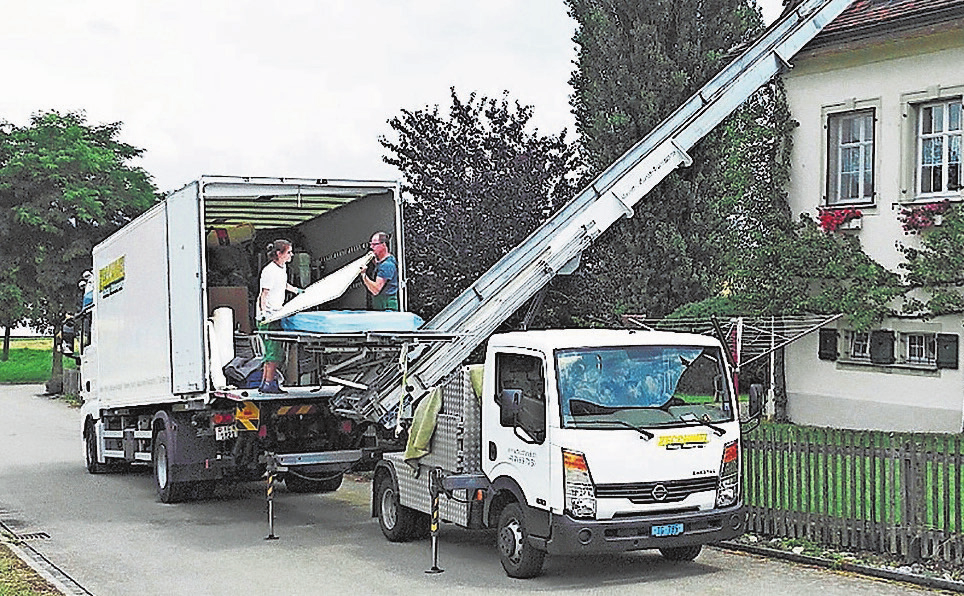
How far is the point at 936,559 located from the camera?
1111 centimetres

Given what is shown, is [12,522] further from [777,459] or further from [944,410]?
[944,410]

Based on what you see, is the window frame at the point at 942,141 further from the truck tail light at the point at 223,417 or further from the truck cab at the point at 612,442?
the truck tail light at the point at 223,417

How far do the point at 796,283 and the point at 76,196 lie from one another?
90.0 feet

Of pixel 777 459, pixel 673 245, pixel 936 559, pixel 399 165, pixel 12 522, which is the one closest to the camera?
pixel 936 559

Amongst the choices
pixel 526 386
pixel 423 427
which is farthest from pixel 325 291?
pixel 526 386

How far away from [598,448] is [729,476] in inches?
51.9

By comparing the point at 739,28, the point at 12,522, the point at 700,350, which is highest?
the point at 739,28

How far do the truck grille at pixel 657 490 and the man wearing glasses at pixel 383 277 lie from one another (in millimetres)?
5760

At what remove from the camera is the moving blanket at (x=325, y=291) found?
48.0ft

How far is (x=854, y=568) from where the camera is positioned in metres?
11.4

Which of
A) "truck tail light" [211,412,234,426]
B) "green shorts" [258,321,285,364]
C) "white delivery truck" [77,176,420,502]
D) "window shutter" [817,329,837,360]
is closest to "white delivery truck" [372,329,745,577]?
"white delivery truck" [77,176,420,502]

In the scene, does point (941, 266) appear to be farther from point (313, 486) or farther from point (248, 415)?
point (248, 415)

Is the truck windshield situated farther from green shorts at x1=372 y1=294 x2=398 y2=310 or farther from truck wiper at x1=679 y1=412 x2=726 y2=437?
green shorts at x1=372 y1=294 x2=398 y2=310


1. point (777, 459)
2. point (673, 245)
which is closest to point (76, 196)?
point (673, 245)
